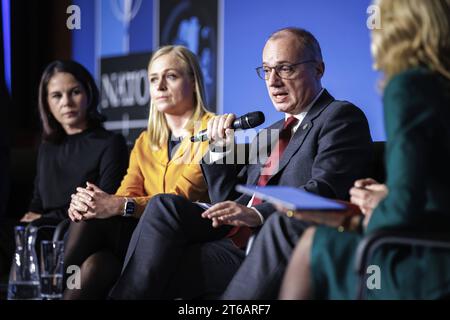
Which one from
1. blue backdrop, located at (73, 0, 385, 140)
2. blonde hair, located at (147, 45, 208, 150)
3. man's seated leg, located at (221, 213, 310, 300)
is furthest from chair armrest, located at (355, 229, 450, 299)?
blonde hair, located at (147, 45, 208, 150)

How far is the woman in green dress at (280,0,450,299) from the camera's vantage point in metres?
1.93

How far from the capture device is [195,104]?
379 centimetres

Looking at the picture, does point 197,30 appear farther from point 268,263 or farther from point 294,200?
point 294,200

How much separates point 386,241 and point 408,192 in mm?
131

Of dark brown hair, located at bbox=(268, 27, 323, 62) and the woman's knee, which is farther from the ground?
dark brown hair, located at bbox=(268, 27, 323, 62)

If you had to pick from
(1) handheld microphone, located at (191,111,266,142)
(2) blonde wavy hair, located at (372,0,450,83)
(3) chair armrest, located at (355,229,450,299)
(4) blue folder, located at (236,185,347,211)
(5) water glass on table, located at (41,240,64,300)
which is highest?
(2) blonde wavy hair, located at (372,0,450,83)

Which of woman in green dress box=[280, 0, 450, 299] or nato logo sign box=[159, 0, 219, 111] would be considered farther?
nato logo sign box=[159, 0, 219, 111]

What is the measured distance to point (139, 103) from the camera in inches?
225

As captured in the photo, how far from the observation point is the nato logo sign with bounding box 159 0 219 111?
5.21 m

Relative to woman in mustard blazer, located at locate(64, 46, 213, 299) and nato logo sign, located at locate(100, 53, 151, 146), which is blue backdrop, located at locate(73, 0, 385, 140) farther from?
woman in mustard blazer, located at locate(64, 46, 213, 299)

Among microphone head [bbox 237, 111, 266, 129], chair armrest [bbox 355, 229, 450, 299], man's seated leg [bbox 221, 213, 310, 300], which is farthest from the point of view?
microphone head [bbox 237, 111, 266, 129]

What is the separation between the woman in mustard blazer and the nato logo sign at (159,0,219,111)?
1337mm

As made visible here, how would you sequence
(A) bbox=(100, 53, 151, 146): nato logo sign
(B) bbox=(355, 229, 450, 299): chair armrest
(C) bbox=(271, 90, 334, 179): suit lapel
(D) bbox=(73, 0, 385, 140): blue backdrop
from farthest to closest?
(A) bbox=(100, 53, 151, 146): nato logo sign
(D) bbox=(73, 0, 385, 140): blue backdrop
(C) bbox=(271, 90, 334, 179): suit lapel
(B) bbox=(355, 229, 450, 299): chair armrest

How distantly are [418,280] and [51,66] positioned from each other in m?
2.93
